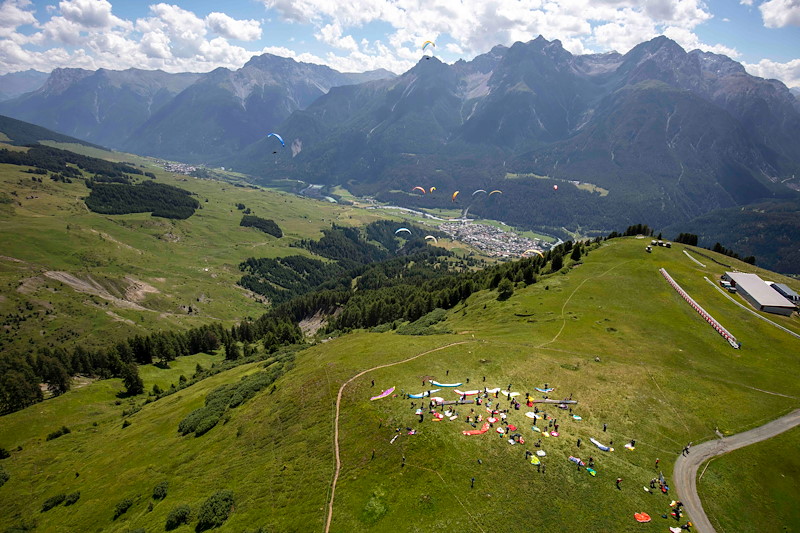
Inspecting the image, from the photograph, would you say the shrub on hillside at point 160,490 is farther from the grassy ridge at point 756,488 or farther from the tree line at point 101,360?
the tree line at point 101,360

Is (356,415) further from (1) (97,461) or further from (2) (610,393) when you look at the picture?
(1) (97,461)

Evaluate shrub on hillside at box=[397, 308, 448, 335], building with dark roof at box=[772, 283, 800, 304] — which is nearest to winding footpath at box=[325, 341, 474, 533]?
shrub on hillside at box=[397, 308, 448, 335]

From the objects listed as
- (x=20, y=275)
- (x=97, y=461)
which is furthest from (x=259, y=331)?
(x=20, y=275)

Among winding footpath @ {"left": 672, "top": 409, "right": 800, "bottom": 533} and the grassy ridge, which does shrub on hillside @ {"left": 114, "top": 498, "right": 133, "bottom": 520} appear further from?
the grassy ridge

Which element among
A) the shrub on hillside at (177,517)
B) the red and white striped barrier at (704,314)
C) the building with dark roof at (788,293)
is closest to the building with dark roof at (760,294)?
the building with dark roof at (788,293)

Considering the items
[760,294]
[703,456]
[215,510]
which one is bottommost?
[215,510]

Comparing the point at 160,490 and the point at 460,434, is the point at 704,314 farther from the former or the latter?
the point at 160,490

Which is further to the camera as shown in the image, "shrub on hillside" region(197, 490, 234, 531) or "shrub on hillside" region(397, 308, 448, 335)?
"shrub on hillside" region(397, 308, 448, 335)

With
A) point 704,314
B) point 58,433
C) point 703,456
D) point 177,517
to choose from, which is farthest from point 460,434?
point 58,433
